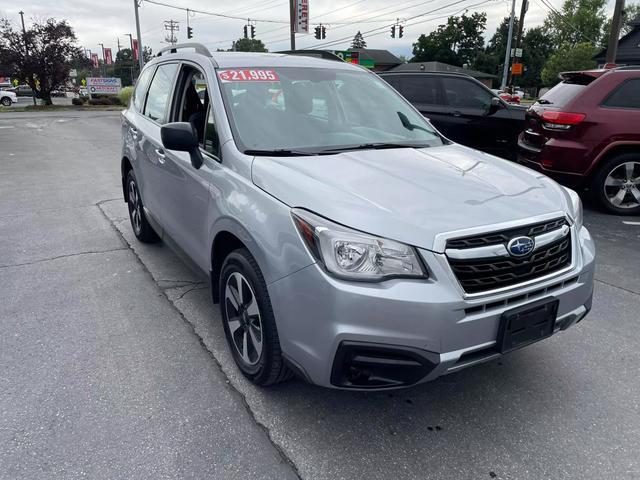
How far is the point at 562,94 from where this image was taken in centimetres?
667

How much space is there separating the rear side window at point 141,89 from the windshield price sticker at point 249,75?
1808mm

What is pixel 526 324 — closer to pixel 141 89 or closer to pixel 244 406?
pixel 244 406

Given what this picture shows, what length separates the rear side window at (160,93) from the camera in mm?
4100

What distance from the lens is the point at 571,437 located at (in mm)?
2488

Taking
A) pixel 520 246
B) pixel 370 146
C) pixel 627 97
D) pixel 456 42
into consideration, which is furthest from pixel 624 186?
pixel 456 42

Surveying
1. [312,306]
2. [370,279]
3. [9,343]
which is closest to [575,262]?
[370,279]

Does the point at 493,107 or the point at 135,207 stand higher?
the point at 493,107

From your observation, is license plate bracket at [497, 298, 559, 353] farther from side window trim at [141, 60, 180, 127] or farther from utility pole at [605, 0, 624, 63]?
utility pole at [605, 0, 624, 63]

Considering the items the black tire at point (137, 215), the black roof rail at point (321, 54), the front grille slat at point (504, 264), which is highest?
the black roof rail at point (321, 54)

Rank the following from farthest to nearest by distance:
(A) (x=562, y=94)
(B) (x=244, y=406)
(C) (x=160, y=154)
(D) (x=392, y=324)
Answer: (A) (x=562, y=94), (C) (x=160, y=154), (B) (x=244, y=406), (D) (x=392, y=324)

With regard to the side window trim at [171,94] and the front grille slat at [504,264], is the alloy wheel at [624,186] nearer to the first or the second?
the front grille slat at [504,264]

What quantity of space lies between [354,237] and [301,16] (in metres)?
26.9

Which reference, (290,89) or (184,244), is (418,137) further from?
(184,244)

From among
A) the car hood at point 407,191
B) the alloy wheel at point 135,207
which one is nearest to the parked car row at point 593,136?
the car hood at point 407,191
